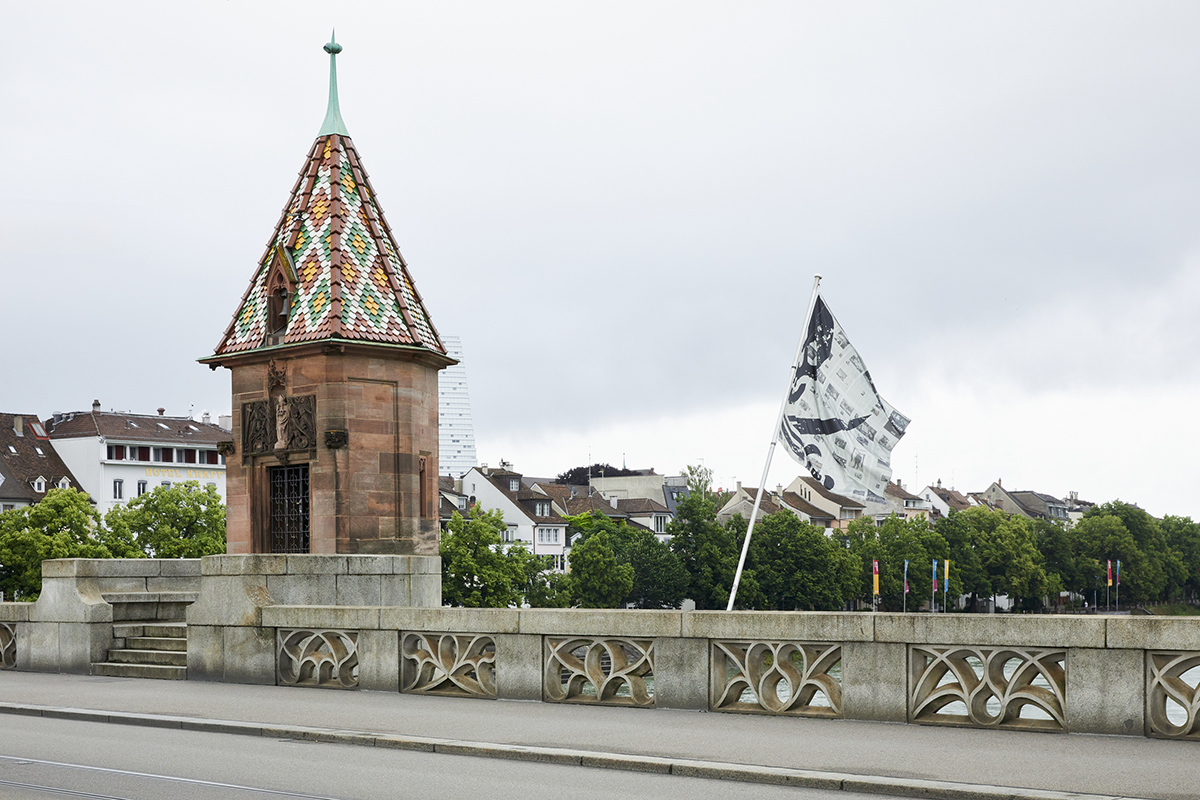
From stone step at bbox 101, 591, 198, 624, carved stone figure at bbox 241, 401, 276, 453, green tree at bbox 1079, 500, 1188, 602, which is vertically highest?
carved stone figure at bbox 241, 401, 276, 453

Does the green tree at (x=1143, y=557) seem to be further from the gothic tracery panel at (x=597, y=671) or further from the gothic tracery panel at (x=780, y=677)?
the gothic tracery panel at (x=780, y=677)

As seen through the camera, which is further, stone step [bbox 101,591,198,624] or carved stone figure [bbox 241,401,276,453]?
carved stone figure [bbox 241,401,276,453]

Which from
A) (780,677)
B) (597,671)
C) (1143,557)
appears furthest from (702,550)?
(780,677)

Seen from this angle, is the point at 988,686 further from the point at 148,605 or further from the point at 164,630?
the point at 148,605

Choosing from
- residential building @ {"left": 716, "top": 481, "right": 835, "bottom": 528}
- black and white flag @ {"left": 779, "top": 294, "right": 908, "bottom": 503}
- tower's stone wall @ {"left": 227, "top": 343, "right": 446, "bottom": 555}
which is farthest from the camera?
residential building @ {"left": 716, "top": 481, "right": 835, "bottom": 528}

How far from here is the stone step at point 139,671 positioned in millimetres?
17938

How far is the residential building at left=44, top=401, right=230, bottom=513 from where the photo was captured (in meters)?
107

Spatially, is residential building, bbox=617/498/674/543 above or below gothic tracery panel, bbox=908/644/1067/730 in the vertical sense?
below

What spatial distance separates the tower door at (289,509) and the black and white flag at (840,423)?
779 centimetres

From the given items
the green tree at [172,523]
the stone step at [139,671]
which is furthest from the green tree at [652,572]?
the stone step at [139,671]

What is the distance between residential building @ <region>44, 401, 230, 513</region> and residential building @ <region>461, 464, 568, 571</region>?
25.2 m

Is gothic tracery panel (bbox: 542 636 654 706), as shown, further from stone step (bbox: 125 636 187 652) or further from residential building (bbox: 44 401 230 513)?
→ residential building (bbox: 44 401 230 513)

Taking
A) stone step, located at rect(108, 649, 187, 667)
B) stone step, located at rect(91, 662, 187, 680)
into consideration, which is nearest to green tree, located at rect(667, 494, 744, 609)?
stone step, located at rect(108, 649, 187, 667)

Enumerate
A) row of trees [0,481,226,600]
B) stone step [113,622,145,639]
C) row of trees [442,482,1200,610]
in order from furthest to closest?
1. row of trees [442,482,1200,610]
2. row of trees [0,481,226,600]
3. stone step [113,622,145,639]
